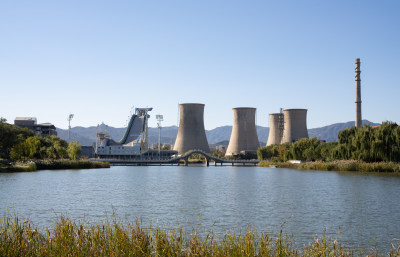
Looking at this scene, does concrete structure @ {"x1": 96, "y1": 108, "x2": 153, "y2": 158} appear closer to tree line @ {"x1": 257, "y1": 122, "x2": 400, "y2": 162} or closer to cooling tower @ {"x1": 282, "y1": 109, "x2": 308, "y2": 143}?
cooling tower @ {"x1": 282, "y1": 109, "x2": 308, "y2": 143}

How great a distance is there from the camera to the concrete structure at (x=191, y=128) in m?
88.5

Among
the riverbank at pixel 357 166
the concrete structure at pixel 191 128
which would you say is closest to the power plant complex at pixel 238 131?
the concrete structure at pixel 191 128

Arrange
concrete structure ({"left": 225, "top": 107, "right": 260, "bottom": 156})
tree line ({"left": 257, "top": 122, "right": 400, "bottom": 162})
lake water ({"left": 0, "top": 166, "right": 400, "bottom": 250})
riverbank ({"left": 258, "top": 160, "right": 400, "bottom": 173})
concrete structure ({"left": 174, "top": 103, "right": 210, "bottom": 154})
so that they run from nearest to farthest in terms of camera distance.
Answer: lake water ({"left": 0, "top": 166, "right": 400, "bottom": 250}) < riverbank ({"left": 258, "top": 160, "right": 400, "bottom": 173}) < tree line ({"left": 257, "top": 122, "right": 400, "bottom": 162}) < concrete structure ({"left": 174, "top": 103, "right": 210, "bottom": 154}) < concrete structure ({"left": 225, "top": 107, "right": 260, "bottom": 156})

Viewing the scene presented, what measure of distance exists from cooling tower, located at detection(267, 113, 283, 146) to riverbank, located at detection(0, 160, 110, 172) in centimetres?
3957

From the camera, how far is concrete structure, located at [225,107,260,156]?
89.9 meters

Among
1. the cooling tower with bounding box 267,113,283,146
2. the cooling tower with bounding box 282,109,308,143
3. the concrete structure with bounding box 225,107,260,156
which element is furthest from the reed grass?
the cooling tower with bounding box 267,113,283,146

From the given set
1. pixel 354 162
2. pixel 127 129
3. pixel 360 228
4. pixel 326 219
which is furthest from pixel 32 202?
pixel 127 129

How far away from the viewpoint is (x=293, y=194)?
85.9 ft

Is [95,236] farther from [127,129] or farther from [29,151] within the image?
[127,129]

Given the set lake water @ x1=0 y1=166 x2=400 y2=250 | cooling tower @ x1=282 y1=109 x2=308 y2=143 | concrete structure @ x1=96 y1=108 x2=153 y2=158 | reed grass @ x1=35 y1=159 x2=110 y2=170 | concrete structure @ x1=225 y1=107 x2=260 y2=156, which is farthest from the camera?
concrete structure @ x1=96 y1=108 x2=153 y2=158

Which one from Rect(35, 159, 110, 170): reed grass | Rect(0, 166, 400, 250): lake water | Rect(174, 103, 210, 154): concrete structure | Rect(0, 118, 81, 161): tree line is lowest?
Rect(0, 166, 400, 250): lake water

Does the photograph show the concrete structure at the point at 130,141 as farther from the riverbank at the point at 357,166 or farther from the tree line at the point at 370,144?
the tree line at the point at 370,144

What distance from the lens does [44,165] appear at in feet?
179

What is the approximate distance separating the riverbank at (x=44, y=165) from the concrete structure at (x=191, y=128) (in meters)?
20.8
